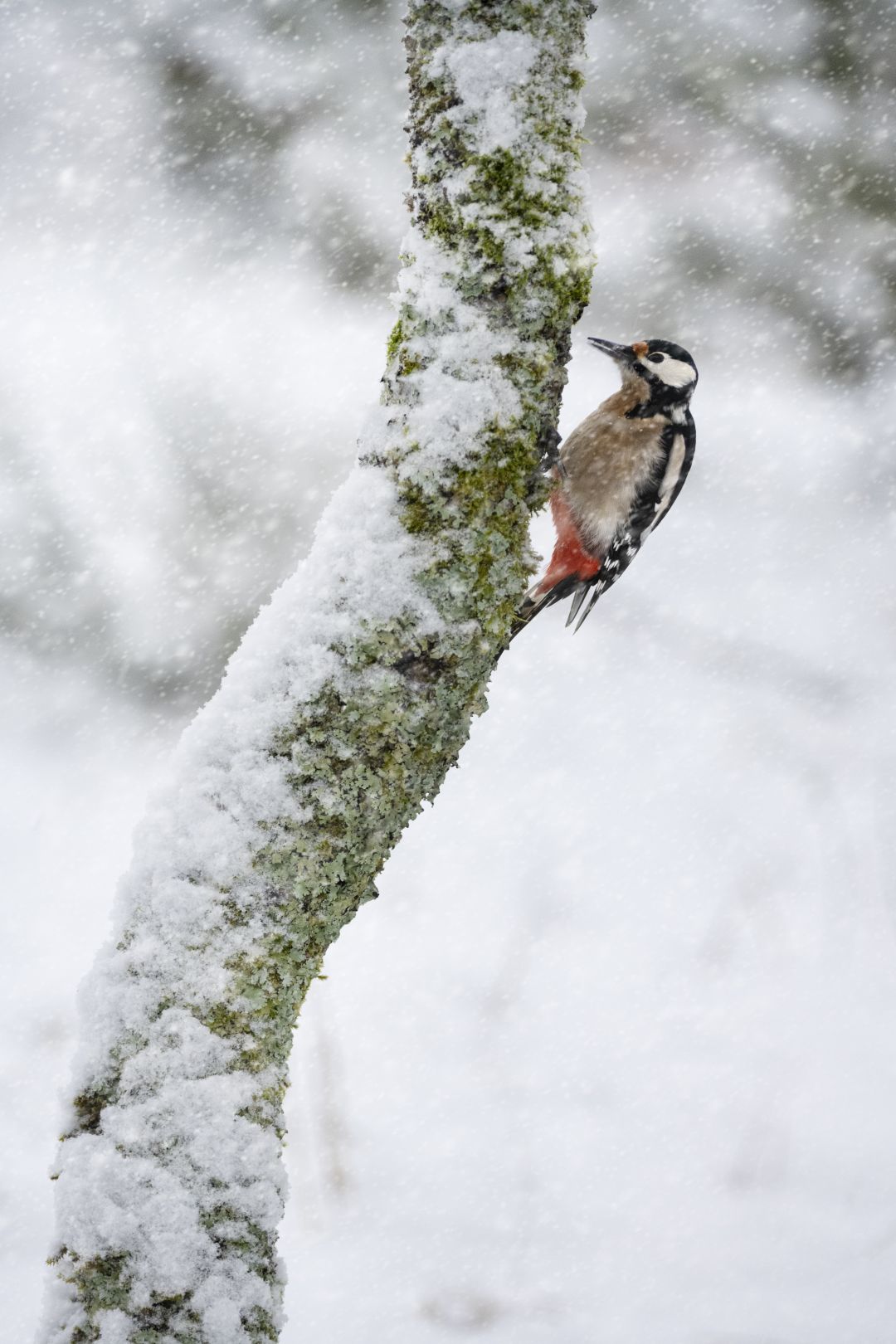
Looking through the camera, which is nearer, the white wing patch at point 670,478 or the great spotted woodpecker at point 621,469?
the great spotted woodpecker at point 621,469

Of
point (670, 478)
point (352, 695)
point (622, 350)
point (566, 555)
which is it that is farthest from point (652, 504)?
point (352, 695)

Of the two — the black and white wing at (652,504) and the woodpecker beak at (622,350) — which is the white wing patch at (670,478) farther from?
the woodpecker beak at (622,350)

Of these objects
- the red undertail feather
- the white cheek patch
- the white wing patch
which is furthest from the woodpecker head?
the red undertail feather

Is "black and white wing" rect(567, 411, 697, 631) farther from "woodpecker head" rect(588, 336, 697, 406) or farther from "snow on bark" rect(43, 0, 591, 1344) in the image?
"snow on bark" rect(43, 0, 591, 1344)

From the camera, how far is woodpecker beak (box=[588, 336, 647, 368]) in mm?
2752

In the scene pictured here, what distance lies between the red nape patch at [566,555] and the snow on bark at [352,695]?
1.03m

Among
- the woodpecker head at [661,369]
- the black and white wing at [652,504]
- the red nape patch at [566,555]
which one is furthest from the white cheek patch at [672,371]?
the red nape patch at [566,555]

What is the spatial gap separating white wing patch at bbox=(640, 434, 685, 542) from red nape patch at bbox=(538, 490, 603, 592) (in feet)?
0.76

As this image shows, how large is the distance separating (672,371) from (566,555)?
0.69 metres

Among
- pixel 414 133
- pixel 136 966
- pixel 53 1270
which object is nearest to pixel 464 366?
Answer: pixel 414 133

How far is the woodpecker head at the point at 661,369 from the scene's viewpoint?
2703 millimetres

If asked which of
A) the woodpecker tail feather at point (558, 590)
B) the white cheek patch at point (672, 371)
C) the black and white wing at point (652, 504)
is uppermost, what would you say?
the white cheek patch at point (672, 371)

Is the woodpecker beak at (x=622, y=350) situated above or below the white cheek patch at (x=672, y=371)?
above

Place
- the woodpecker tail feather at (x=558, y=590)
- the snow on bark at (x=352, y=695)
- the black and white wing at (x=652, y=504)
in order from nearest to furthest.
Answer: the snow on bark at (x=352, y=695)
the woodpecker tail feather at (x=558, y=590)
the black and white wing at (x=652, y=504)
